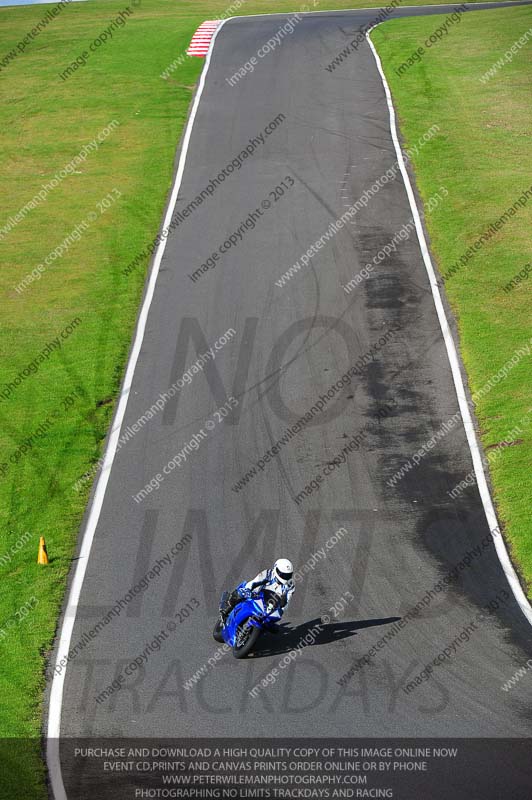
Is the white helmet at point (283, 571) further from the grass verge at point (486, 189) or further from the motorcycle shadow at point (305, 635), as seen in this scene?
the grass verge at point (486, 189)

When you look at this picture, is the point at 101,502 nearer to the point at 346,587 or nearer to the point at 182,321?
the point at 346,587

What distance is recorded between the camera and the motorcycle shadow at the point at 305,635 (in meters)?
14.7

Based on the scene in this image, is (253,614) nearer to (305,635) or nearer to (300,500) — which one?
(305,635)

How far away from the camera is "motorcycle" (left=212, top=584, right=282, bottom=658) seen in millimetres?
14086

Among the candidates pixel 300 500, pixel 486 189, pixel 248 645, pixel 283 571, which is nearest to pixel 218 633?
pixel 248 645

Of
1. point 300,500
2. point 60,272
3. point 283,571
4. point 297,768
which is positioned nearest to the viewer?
point 297,768

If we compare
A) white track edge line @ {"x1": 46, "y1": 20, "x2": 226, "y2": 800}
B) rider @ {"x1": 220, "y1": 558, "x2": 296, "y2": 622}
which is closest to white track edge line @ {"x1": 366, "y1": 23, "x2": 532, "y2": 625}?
rider @ {"x1": 220, "y1": 558, "x2": 296, "y2": 622}

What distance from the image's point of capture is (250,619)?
554 inches

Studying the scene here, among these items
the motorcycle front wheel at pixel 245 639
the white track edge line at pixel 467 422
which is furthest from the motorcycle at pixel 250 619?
the white track edge line at pixel 467 422

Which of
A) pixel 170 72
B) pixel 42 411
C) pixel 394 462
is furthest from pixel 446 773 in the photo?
pixel 170 72

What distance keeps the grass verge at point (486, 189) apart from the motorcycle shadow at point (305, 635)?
3250mm

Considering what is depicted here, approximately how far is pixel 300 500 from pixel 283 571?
16.3 ft

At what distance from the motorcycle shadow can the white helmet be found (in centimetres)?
136

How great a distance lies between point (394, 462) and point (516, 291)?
380 inches
